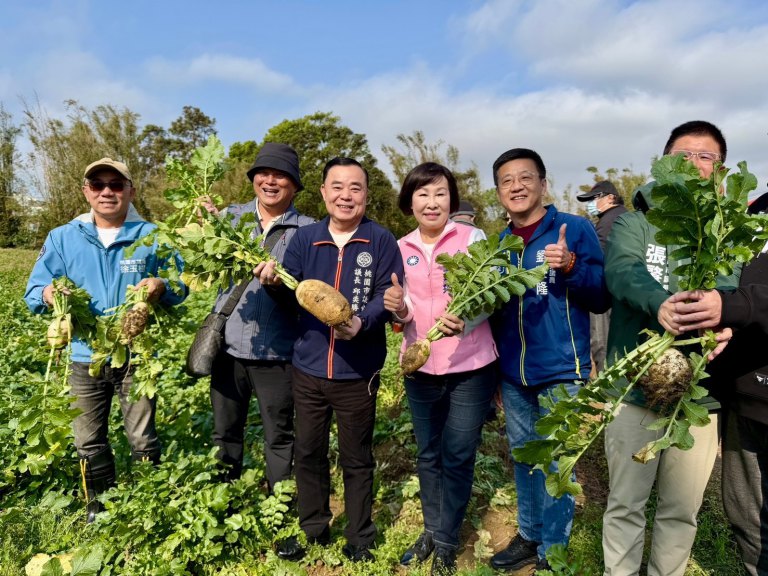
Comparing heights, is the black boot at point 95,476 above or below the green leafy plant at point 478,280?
below

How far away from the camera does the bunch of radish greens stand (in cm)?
161

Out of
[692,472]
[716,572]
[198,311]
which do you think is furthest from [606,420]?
[198,311]

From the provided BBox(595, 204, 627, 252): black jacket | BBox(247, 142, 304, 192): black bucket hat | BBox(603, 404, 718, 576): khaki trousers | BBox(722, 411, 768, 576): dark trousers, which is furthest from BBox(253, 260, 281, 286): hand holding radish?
BBox(595, 204, 627, 252): black jacket

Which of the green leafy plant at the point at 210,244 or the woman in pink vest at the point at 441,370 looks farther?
the woman in pink vest at the point at 441,370

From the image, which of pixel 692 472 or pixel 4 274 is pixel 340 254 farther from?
pixel 4 274

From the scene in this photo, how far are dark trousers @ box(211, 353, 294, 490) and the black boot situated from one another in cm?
70

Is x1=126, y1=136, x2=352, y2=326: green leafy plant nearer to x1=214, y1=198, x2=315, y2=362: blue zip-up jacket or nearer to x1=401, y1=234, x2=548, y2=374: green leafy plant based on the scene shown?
x1=214, y1=198, x2=315, y2=362: blue zip-up jacket

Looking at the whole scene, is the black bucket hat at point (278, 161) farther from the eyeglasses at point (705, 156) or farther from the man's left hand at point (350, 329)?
the eyeglasses at point (705, 156)

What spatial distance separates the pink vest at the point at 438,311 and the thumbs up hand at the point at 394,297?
0.15 metres

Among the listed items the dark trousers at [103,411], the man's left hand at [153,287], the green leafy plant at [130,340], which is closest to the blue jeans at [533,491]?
the green leafy plant at [130,340]

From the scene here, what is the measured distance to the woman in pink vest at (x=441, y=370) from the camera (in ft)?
8.62

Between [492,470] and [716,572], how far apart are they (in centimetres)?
150

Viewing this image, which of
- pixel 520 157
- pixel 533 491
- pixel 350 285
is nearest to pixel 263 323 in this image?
pixel 350 285

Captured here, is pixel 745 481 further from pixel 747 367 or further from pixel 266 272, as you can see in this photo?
pixel 266 272
